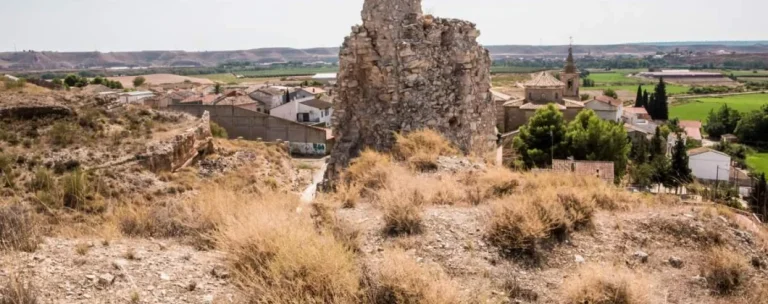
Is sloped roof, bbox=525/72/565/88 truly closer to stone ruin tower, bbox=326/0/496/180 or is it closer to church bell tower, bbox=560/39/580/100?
church bell tower, bbox=560/39/580/100

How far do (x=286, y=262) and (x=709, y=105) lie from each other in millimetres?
96928

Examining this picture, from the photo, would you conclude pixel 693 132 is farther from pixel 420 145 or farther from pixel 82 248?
pixel 82 248

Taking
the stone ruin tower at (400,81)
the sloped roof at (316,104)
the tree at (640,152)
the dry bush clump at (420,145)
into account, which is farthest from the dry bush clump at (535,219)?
the sloped roof at (316,104)

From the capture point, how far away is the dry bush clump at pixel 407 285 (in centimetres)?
370

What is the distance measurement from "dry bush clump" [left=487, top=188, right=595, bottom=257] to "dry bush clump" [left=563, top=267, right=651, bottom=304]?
0.77 metres

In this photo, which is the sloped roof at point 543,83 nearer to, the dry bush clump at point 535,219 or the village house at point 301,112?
the village house at point 301,112

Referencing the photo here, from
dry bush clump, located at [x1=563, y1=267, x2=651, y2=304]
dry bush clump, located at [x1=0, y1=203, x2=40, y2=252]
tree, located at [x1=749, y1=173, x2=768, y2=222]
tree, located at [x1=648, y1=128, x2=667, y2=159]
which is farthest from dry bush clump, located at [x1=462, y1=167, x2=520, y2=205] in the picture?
tree, located at [x1=648, y1=128, x2=667, y2=159]

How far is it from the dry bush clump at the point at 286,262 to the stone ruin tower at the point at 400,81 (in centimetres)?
399

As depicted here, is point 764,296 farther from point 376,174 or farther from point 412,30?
point 412,30

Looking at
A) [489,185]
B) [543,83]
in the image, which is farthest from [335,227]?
[543,83]

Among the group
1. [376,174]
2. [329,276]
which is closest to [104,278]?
[329,276]

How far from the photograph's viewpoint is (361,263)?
4.41 m

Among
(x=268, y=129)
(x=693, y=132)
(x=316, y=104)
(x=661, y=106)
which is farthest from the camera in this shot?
(x=661, y=106)

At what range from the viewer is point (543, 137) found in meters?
25.1
